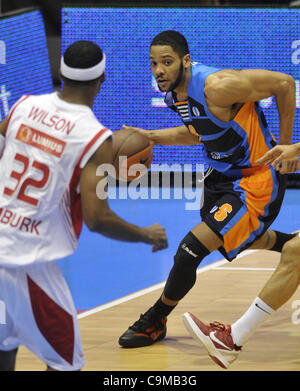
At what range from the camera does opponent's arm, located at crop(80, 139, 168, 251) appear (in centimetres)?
306

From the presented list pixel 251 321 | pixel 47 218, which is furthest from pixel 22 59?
pixel 47 218

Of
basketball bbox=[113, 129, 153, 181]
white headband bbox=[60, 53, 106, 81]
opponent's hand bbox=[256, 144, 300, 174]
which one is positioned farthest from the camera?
basketball bbox=[113, 129, 153, 181]

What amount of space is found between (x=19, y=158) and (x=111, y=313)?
2.76 meters

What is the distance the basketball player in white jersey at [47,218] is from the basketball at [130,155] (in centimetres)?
133

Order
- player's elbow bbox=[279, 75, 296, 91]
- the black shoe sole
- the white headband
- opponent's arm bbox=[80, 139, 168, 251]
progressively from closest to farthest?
opponent's arm bbox=[80, 139, 168, 251] < the white headband < player's elbow bbox=[279, 75, 296, 91] < the black shoe sole

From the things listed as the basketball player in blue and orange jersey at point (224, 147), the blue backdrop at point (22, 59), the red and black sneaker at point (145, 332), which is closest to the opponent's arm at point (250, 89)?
the basketball player in blue and orange jersey at point (224, 147)

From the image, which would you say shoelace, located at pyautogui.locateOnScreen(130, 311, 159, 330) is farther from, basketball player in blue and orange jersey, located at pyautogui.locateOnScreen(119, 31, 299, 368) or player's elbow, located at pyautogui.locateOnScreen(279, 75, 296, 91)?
player's elbow, located at pyautogui.locateOnScreen(279, 75, 296, 91)

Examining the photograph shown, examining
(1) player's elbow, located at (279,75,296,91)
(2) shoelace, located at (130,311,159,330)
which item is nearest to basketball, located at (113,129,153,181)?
(1) player's elbow, located at (279,75,296,91)

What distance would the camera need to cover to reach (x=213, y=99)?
4.82 m

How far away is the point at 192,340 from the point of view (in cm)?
517

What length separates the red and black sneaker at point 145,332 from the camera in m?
5.02

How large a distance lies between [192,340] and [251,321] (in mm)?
789

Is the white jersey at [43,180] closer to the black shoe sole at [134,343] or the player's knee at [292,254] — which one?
the player's knee at [292,254]
